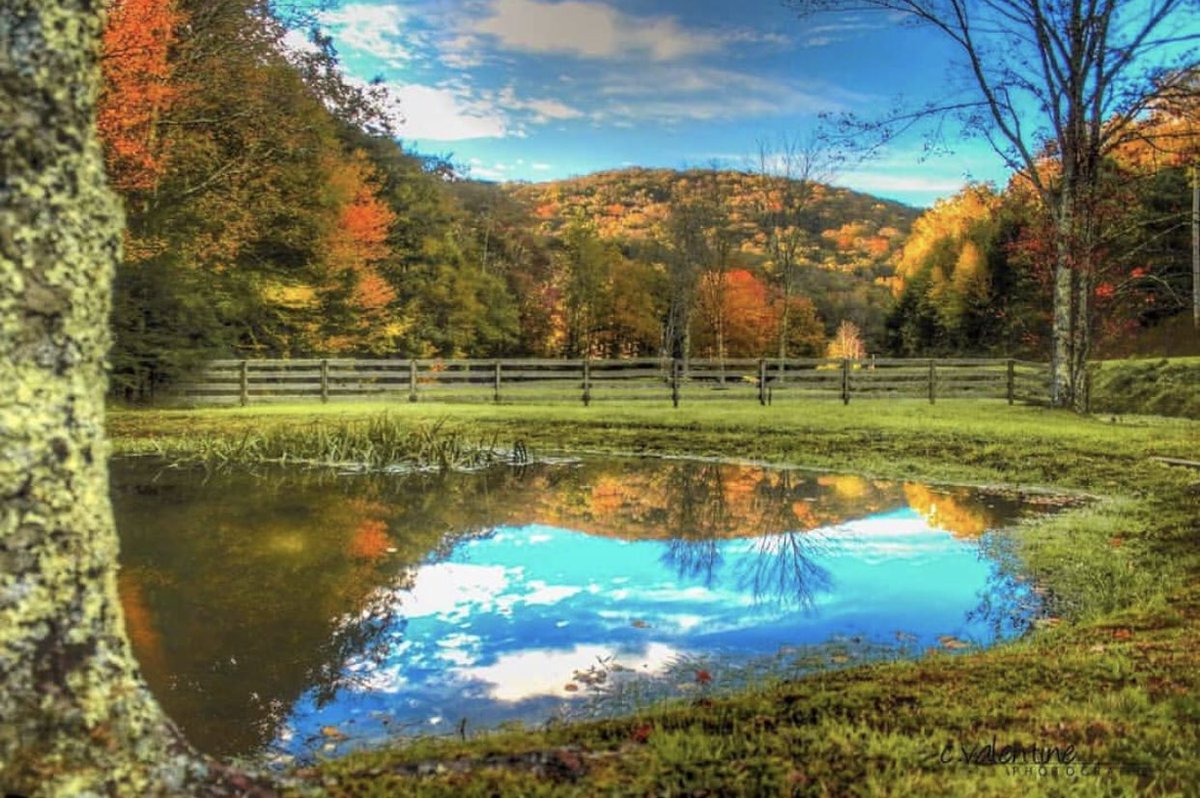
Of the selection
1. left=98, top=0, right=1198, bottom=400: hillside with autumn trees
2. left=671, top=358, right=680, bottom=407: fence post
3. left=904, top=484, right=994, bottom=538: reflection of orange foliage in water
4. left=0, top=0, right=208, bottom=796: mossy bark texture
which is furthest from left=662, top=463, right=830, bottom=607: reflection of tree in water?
left=671, top=358, right=680, bottom=407: fence post

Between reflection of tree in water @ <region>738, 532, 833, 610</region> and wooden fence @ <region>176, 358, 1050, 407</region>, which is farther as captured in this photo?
wooden fence @ <region>176, 358, 1050, 407</region>

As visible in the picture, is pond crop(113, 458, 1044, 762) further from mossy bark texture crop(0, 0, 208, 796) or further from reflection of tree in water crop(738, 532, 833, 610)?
mossy bark texture crop(0, 0, 208, 796)

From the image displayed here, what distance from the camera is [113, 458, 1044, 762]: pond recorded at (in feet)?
13.0

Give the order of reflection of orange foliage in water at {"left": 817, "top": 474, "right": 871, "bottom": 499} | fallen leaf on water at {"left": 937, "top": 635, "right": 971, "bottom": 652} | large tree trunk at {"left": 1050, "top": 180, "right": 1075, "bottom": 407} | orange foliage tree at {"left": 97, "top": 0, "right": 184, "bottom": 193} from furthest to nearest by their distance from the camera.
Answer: large tree trunk at {"left": 1050, "top": 180, "right": 1075, "bottom": 407}
orange foliage tree at {"left": 97, "top": 0, "right": 184, "bottom": 193}
reflection of orange foliage in water at {"left": 817, "top": 474, "right": 871, "bottom": 499}
fallen leaf on water at {"left": 937, "top": 635, "right": 971, "bottom": 652}

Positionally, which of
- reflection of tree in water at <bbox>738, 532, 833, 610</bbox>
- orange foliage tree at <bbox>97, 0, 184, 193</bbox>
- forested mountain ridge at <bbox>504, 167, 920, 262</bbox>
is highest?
forested mountain ridge at <bbox>504, 167, 920, 262</bbox>

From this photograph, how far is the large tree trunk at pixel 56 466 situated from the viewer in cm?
195

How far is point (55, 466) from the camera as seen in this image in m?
2.01

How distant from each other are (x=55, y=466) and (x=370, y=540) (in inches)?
210

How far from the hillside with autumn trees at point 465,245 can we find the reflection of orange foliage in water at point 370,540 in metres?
11.4

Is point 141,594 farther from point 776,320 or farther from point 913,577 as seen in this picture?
point 776,320

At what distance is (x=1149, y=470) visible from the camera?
414 inches

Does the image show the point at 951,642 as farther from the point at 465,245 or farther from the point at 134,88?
the point at 465,245

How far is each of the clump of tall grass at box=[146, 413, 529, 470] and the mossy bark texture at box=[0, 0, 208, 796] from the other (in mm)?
9355

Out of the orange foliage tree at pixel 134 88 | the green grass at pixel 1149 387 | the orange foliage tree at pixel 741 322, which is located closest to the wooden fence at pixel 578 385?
the green grass at pixel 1149 387
